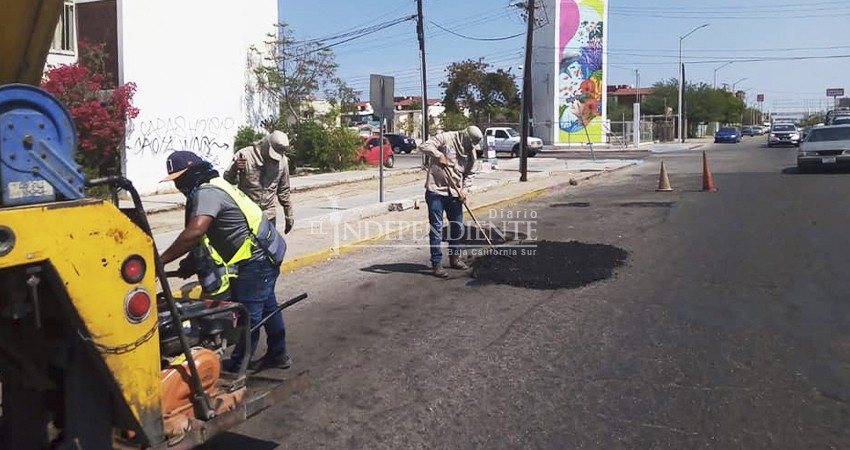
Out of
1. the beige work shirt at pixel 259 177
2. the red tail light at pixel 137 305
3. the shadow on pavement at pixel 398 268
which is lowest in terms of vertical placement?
the shadow on pavement at pixel 398 268

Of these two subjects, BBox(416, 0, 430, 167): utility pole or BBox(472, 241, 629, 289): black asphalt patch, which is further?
BBox(416, 0, 430, 167): utility pole

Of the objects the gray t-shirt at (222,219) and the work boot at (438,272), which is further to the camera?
the work boot at (438,272)

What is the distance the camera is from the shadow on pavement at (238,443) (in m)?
4.43

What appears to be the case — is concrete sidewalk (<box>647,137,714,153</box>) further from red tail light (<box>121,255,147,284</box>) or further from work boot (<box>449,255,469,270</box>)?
red tail light (<box>121,255,147,284</box>)

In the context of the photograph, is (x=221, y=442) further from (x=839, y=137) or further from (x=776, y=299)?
(x=839, y=137)

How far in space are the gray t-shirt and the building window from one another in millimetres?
15341

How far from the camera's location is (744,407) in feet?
16.1

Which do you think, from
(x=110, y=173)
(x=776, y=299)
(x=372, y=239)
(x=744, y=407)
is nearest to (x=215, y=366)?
(x=110, y=173)

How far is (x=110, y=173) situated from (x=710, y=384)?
4074mm

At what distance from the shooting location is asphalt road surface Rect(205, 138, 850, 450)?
15.1 ft

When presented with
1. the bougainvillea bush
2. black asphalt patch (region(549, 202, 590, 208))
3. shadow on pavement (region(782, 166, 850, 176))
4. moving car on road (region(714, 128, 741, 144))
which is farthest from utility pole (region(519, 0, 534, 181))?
moving car on road (region(714, 128, 741, 144))

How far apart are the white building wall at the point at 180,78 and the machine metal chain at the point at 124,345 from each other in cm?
1569

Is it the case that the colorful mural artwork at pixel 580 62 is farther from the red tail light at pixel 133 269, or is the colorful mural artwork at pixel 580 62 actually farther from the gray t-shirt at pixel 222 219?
the red tail light at pixel 133 269

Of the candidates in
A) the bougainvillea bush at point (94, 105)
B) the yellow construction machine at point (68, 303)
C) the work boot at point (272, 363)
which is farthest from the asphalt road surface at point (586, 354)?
the bougainvillea bush at point (94, 105)
